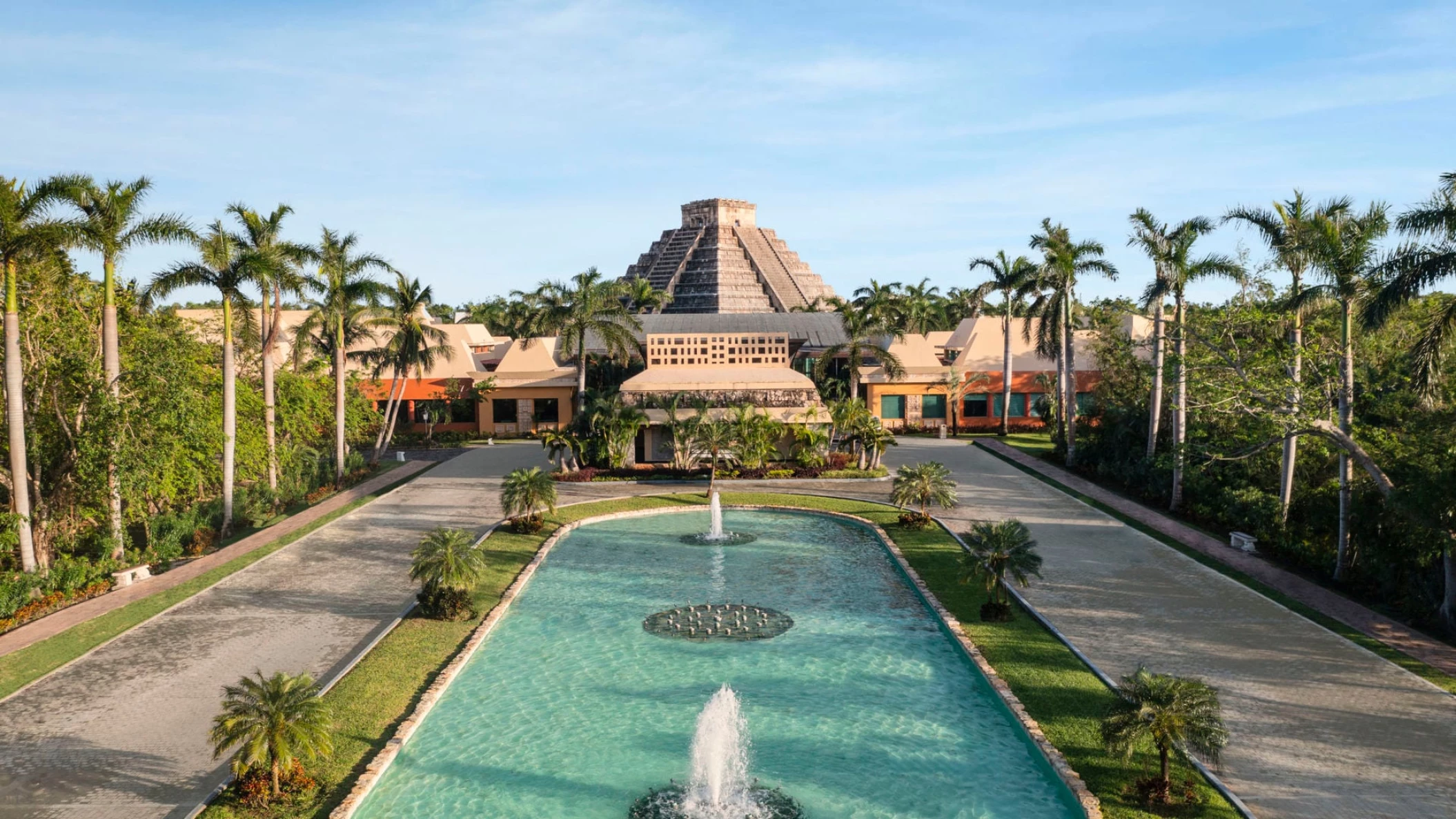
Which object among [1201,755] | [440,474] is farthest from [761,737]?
[440,474]

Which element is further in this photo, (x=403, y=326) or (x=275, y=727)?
(x=403, y=326)

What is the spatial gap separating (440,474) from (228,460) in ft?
37.4

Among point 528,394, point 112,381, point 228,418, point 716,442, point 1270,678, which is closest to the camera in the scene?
point 1270,678

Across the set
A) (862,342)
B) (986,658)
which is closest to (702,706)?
(986,658)

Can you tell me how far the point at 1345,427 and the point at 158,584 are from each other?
26.1 meters

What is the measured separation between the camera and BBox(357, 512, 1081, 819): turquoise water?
449 inches

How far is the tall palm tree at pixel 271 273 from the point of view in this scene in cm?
2808

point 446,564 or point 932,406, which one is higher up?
point 932,406

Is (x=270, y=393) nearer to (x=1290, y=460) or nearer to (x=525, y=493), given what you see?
(x=525, y=493)

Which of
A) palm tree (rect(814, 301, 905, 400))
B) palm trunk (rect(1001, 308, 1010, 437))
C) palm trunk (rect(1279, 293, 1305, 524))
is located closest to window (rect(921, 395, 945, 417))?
palm trunk (rect(1001, 308, 1010, 437))

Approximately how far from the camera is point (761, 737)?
12945 millimetres

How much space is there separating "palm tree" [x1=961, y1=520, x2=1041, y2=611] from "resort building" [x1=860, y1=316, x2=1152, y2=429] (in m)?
33.1

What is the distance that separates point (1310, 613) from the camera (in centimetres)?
1773

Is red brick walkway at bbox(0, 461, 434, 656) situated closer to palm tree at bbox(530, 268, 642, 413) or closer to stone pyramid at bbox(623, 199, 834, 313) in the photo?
palm tree at bbox(530, 268, 642, 413)
